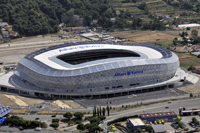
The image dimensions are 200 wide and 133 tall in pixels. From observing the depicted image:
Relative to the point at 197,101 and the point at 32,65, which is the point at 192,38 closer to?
the point at 197,101

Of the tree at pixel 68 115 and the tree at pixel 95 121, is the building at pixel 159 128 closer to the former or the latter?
the tree at pixel 95 121

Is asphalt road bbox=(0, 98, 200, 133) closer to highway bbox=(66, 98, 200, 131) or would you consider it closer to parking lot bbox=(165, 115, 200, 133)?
highway bbox=(66, 98, 200, 131)

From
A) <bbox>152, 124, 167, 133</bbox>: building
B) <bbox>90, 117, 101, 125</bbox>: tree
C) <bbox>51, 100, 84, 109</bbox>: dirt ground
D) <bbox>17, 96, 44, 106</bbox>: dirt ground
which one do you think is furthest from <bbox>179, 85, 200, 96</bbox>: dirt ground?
<bbox>17, 96, 44, 106</bbox>: dirt ground

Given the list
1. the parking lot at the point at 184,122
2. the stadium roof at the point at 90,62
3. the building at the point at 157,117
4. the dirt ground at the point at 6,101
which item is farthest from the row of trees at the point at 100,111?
the dirt ground at the point at 6,101

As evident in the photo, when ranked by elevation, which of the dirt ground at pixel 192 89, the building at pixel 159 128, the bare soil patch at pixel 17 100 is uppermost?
the building at pixel 159 128

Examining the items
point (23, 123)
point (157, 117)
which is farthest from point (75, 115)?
point (157, 117)

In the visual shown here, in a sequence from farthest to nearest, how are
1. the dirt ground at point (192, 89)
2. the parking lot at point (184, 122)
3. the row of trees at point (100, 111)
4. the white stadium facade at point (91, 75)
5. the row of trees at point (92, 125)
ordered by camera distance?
the dirt ground at point (192, 89), the white stadium facade at point (91, 75), the row of trees at point (100, 111), the parking lot at point (184, 122), the row of trees at point (92, 125)
